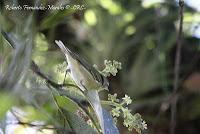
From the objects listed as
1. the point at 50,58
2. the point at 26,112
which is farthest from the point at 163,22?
the point at 26,112

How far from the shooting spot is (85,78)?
0.42 m

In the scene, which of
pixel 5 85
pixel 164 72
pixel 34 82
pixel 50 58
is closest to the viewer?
pixel 5 85

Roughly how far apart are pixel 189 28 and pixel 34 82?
72cm

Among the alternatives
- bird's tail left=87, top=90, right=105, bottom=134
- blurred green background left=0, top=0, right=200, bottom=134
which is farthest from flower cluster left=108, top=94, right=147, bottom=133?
blurred green background left=0, top=0, right=200, bottom=134

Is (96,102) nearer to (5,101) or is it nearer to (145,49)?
(5,101)

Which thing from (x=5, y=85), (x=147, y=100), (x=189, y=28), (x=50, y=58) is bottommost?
(x=5, y=85)

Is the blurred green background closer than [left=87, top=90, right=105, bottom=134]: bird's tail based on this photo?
No

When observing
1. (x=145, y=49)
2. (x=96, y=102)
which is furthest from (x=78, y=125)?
(x=145, y=49)

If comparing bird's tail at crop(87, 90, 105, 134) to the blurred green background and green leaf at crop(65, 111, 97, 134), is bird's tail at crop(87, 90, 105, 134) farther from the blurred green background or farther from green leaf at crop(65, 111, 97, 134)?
the blurred green background

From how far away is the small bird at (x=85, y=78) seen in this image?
0.42m

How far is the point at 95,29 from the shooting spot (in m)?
1.14

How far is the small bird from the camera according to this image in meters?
0.42

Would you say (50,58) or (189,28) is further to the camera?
(189,28)

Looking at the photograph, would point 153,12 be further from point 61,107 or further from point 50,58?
point 61,107
